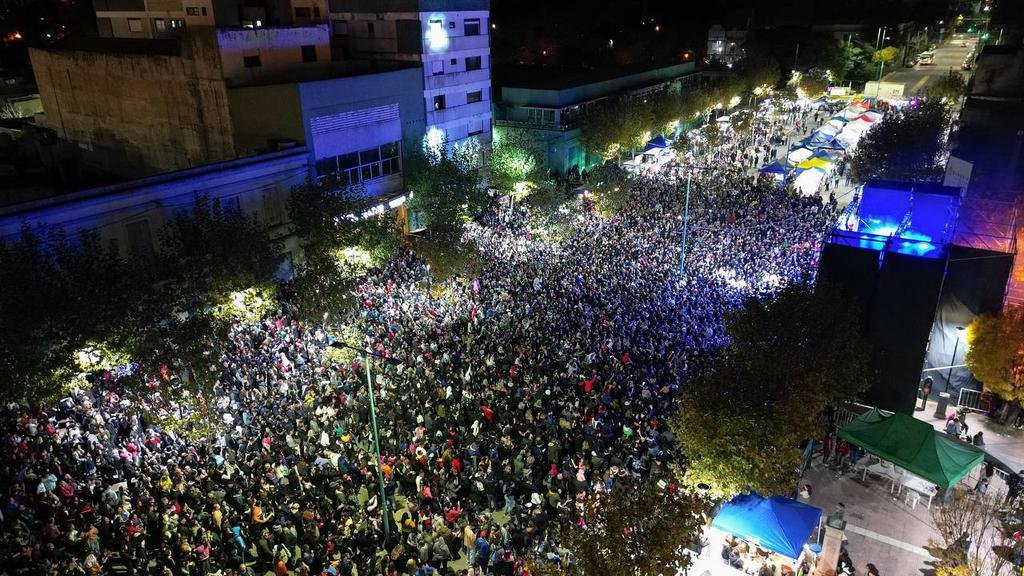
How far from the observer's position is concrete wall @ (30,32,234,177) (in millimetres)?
28062

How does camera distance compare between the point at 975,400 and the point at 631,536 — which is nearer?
the point at 631,536

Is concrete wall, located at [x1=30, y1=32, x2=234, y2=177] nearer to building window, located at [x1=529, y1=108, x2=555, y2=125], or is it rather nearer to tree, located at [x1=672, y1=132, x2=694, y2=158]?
building window, located at [x1=529, y1=108, x2=555, y2=125]

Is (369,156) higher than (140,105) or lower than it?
lower

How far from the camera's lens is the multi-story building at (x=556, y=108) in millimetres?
41656

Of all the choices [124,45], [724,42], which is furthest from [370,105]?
[724,42]

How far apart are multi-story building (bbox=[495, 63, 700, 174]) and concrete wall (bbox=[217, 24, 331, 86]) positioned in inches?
531

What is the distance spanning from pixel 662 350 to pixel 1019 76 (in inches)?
1587

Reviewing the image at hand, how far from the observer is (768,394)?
14102 mm

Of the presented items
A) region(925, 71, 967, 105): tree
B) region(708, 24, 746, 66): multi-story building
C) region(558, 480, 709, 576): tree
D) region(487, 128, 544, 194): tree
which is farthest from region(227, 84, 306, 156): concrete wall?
region(708, 24, 746, 66): multi-story building

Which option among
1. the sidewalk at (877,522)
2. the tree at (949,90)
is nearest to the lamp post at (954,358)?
the sidewalk at (877,522)

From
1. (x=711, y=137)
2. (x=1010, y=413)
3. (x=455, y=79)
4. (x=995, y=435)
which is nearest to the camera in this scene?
(x=995, y=435)

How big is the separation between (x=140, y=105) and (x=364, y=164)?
35.0 feet

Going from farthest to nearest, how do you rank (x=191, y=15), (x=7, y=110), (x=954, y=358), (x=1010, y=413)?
1. (x=7, y=110)
2. (x=191, y=15)
3. (x=954, y=358)
4. (x=1010, y=413)

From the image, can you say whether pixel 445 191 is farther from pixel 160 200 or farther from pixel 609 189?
pixel 160 200
